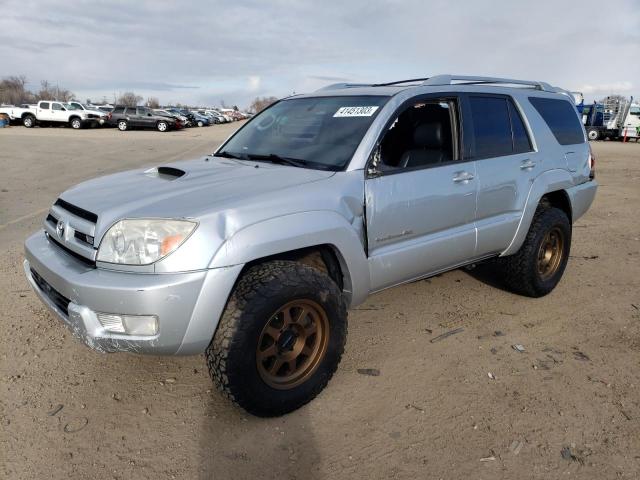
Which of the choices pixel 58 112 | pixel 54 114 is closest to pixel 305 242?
pixel 58 112

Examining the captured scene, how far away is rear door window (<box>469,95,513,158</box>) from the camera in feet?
12.7

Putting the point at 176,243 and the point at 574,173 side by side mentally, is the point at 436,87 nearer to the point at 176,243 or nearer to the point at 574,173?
the point at 574,173

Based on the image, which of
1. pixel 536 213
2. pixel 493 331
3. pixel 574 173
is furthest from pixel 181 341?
pixel 574 173

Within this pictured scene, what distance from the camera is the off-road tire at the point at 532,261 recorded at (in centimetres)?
433

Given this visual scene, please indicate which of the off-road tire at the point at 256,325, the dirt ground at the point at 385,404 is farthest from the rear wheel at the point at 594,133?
the off-road tire at the point at 256,325

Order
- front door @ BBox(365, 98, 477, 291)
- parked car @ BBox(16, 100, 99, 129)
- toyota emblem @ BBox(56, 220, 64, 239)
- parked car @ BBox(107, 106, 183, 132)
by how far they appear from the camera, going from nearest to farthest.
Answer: toyota emblem @ BBox(56, 220, 64, 239) → front door @ BBox(365, 98, 477, 291) → parked car @ BBox(16, 100, 99, 129) → parked car @ BBox(107, 106, 183, 132)

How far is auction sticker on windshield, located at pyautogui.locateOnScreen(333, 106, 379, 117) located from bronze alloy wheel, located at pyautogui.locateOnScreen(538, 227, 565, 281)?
2.22 metres

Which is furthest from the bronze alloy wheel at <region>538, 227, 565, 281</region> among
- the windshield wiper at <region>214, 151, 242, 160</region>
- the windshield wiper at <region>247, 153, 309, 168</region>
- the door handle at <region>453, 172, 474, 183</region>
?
the windshield wiper at <region>214, 151, 242, 160</region>

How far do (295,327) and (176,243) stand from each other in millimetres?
840

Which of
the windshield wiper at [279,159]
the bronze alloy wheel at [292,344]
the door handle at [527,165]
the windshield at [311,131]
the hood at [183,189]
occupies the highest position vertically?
the windshield at [311,131]

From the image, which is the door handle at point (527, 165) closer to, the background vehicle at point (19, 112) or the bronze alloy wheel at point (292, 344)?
the bronze alloy wheel at point (292, 344)

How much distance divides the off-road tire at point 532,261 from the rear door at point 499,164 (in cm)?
29

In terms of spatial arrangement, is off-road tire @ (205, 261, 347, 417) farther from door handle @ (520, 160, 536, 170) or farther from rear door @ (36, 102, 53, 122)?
rear door @ (36, 102, 53, 122)

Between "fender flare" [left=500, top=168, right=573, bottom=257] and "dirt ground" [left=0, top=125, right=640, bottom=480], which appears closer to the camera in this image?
"dirt ground" [left=0, top=125, right=640, bottom=480]
